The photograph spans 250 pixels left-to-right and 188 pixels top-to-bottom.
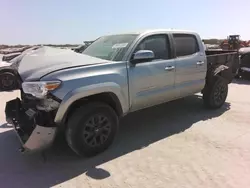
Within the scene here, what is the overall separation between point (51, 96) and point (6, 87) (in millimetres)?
7170

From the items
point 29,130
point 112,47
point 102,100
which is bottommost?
point 29,130

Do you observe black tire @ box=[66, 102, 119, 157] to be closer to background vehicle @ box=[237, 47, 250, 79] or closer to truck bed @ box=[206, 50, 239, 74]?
truck bed @ box=[206, 50, 239, 74]

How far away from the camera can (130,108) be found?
475cm

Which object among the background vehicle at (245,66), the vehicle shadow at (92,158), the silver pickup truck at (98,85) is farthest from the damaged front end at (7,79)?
the background vehicle at (245,66)

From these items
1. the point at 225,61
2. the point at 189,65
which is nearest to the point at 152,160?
the point at 189,65

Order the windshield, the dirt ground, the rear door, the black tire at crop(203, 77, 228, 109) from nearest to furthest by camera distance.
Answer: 1. the dirt ground
2. the windshield
3. the rear door
4. the black tire at crop(203, 77, 228, 109)

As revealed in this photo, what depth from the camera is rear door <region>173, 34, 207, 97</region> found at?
5.53 m

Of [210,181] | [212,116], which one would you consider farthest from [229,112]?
[210,181]

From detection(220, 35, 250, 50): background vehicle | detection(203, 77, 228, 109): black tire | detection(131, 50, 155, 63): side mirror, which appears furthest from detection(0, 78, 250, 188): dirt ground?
detection(220, 35, 250, 50): background vehicle

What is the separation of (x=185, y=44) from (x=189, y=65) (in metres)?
0.46

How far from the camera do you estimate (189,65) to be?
5.68 meters

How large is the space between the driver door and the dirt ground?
0.67 m

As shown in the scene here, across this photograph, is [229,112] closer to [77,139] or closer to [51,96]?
[77,139]

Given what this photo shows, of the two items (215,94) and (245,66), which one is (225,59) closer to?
(215,94)
